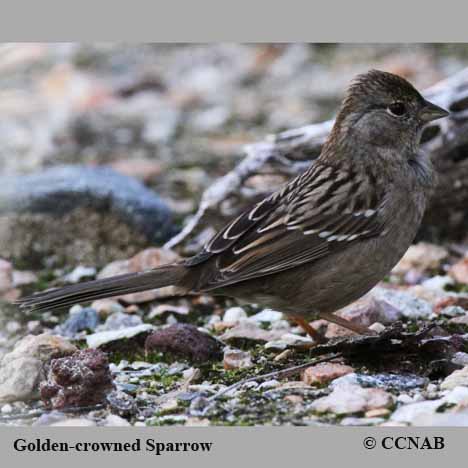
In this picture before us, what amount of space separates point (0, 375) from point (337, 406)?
1.50m

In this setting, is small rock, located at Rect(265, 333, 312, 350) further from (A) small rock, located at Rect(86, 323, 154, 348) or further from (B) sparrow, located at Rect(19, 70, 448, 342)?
(A) small rock, located at Rect(86, 323, 154, 348)

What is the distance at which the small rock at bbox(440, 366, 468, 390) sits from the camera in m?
3.96

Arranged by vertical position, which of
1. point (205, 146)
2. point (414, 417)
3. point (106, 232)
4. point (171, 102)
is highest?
point (171, 102)

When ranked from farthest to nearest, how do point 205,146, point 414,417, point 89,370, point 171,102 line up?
point 171,102 → point 205,146 → point 89,370 → point 414,417

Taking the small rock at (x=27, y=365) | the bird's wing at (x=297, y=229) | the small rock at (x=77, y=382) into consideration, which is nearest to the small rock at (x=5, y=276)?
the small rock at (x=27, y=365)

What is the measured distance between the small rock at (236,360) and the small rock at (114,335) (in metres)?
0.52

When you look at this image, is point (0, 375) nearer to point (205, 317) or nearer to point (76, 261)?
point (205, 317)

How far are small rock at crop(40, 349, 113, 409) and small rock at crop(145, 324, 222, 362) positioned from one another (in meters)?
0.67

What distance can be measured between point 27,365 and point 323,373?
129cm

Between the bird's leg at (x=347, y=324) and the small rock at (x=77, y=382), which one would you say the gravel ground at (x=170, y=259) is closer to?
the small rock at (x=77, y=382)

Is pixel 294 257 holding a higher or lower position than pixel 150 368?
higher

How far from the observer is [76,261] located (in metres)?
6.17

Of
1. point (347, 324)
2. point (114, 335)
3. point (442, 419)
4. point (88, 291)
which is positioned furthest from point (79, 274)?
point (442, 419)

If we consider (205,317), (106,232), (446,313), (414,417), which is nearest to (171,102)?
(106,232)
